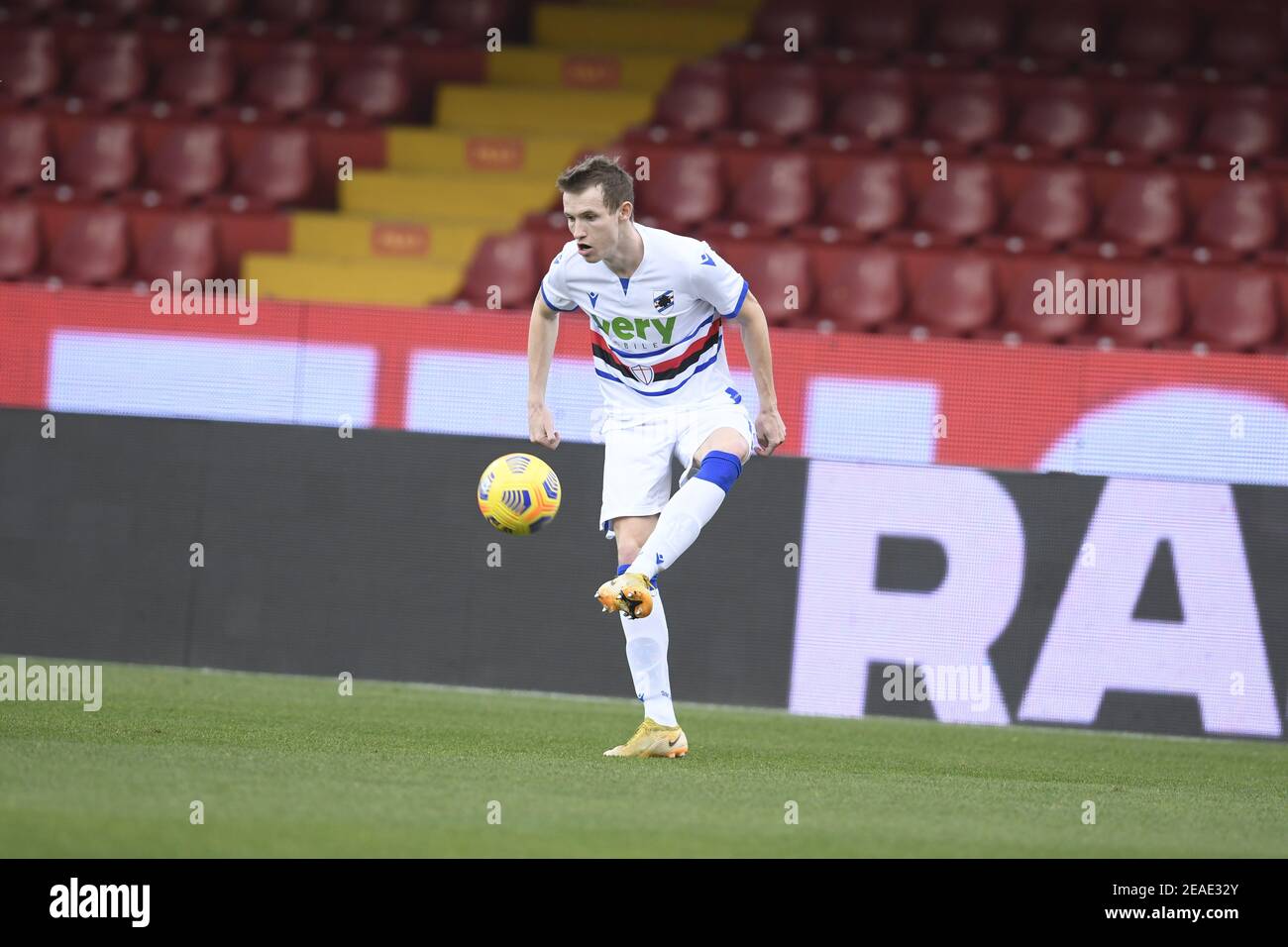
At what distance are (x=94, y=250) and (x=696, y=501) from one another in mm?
7757

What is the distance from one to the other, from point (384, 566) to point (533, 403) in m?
2.86

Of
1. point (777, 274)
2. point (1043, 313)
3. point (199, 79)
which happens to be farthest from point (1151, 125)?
point (199, 79)

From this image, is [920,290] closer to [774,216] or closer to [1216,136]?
Result: [774,216]

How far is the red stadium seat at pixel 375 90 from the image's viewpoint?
14.6 metres

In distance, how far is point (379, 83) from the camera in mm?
14711

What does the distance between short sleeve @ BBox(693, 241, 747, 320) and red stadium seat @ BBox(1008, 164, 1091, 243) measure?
6552 millimetres

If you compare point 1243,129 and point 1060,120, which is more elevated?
point 1060,120

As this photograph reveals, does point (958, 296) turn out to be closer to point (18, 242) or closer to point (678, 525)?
point (678, 525)

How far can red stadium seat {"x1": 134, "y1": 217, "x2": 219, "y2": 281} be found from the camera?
12.8m

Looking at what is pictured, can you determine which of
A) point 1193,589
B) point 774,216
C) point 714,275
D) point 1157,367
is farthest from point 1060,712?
point 774,216

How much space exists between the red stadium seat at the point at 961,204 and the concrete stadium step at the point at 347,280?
3447mm

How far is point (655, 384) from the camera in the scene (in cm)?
701
